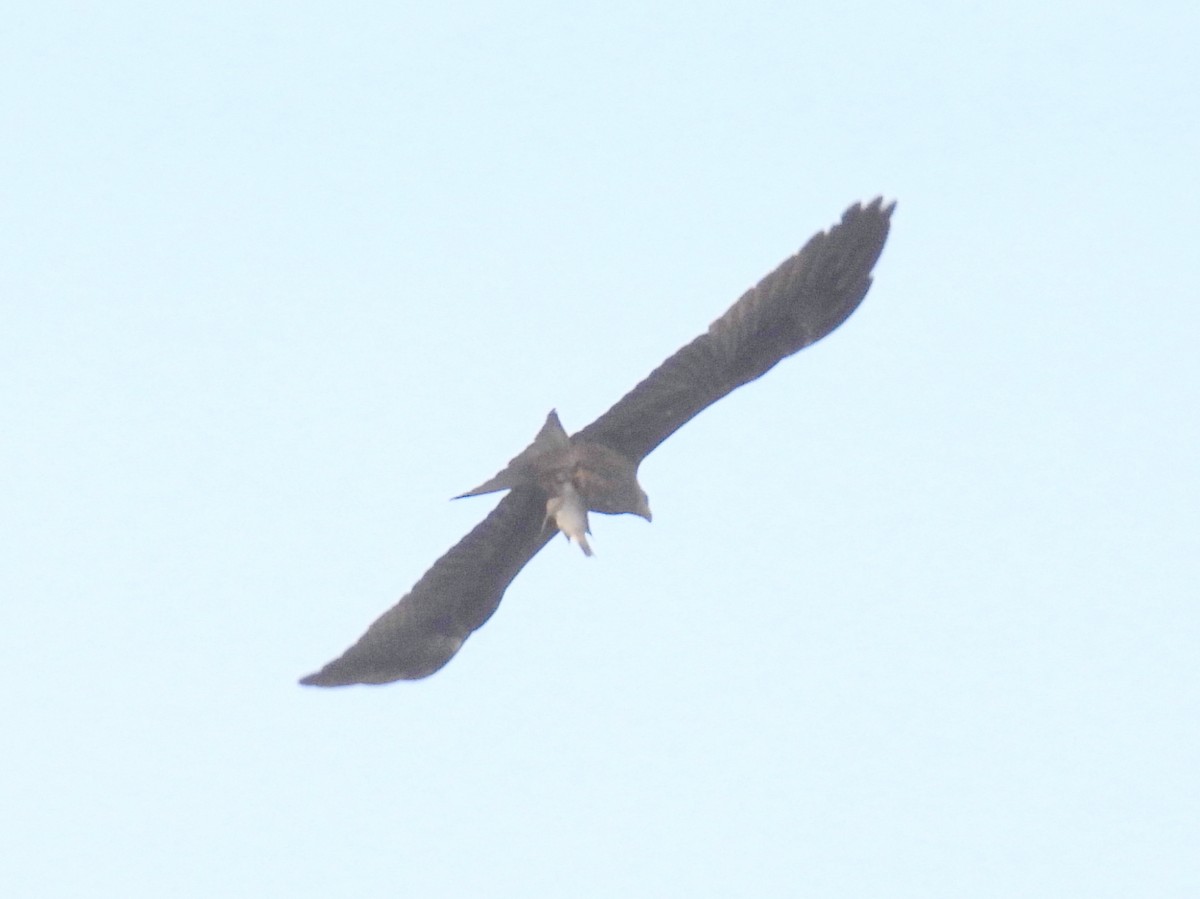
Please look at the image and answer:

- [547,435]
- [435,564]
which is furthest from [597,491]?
[435,564]

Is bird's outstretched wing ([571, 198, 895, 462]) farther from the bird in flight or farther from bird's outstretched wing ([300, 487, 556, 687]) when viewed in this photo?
bird's outstretched wing ([300, 487, 556, 687])

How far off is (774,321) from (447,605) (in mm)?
3040

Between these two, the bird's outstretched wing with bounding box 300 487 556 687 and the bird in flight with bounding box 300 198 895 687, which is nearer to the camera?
the bird in flight with bounding box 300 198 895 687

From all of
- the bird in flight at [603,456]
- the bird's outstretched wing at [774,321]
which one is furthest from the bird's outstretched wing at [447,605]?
the bird's outstretched wing at [774,321]

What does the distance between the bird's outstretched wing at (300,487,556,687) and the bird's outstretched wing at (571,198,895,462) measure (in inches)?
44.2

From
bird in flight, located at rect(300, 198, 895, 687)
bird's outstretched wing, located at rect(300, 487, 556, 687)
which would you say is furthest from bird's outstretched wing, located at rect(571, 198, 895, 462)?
bird's outstretched wing, located at rect(300, 487, 556, 687)

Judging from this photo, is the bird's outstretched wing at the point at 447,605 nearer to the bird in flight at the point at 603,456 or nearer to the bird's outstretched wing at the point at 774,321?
the bird in flight at the point at 603,456

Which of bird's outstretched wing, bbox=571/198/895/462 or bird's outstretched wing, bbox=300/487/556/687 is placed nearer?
bird's outstretched wing, bbox=571/198/895/462

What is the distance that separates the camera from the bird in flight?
12156 mm

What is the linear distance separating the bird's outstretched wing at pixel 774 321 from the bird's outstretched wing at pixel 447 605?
44.2 inches

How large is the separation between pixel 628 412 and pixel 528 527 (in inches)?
47.4

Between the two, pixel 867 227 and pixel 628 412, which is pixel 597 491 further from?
pixel 867 227

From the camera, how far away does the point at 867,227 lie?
12.0 m

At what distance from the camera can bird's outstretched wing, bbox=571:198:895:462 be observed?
12.1m
